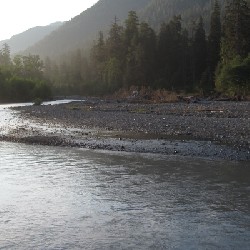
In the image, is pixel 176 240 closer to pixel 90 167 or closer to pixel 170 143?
pixel 90 167

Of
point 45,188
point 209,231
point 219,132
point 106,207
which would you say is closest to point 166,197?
point 106,207

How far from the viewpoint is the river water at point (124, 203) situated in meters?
10.1

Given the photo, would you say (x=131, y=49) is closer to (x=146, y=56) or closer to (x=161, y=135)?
(x=146, y=56)

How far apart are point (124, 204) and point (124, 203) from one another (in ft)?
0.36

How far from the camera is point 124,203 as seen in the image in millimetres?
13109

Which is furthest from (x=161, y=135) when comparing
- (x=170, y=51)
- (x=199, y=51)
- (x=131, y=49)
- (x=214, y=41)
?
(x=131, y=49)

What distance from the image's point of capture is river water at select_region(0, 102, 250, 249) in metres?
10.1

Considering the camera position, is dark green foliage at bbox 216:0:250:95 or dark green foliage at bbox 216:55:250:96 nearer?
dark green foliage at bbox 216:55:250:96

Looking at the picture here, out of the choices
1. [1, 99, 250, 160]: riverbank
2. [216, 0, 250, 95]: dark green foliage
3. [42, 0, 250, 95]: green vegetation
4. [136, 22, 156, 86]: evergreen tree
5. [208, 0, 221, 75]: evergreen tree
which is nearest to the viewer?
[1, 99, 250, 160]: riverbank

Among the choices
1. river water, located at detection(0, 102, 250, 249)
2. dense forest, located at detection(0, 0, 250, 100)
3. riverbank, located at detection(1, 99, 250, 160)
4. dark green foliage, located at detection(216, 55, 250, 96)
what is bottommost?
river water, located at detection(0, 102, 250, 249)

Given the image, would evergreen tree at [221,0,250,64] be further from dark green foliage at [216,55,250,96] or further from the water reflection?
the water reflection

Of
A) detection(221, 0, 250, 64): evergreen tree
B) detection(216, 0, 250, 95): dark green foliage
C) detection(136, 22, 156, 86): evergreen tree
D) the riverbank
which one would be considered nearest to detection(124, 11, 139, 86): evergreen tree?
detection(136, 22, 156, 86): evergreen tree

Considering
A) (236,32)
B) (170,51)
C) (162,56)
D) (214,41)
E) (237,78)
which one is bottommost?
(237,78)

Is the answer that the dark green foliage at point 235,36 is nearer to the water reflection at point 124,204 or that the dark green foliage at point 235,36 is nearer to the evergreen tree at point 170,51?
the evergreen tree at point 170,51
